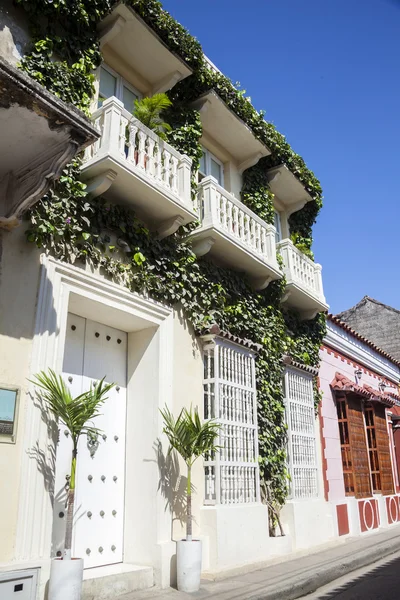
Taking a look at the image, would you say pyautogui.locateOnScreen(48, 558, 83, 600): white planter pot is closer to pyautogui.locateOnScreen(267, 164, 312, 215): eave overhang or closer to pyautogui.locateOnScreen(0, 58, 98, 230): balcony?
pyautogui.locateOnScreen(0, 58, 98, 230): balcony

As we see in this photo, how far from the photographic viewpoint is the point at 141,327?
7.84 meters

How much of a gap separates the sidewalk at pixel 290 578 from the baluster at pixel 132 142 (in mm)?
5432

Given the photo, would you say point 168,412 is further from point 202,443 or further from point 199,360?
point 199,360

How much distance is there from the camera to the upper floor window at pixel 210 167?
1044 centimetres

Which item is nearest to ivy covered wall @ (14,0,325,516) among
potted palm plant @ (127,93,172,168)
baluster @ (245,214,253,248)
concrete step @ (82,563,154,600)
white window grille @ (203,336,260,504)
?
white window grille @ (203,336,260,504)

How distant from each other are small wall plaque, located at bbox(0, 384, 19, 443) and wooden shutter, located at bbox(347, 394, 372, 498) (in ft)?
30.0

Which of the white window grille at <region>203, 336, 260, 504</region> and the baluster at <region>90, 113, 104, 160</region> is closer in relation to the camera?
the baluster at <region>90, 113, 104, 160</region>

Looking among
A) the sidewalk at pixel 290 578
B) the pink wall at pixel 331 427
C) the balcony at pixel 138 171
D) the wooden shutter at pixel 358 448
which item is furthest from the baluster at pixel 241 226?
the wooden shutter at pixel 358 448

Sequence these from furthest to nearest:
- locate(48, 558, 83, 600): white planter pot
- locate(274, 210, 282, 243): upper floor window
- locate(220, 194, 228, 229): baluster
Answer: locate(274, 210, 282, 243): upper floor window, locate(220, 194, 228, 229): baluster, locate(48, 558, 83, 600): white planter pot

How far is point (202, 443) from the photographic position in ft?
23.1

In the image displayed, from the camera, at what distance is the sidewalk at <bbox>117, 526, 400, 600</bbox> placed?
616 centimetres

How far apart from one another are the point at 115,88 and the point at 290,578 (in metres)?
7.88

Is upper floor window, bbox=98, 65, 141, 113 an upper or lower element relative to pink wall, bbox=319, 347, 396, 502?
upper

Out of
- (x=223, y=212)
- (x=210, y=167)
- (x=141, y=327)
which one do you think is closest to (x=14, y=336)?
(x=141, y=327)
